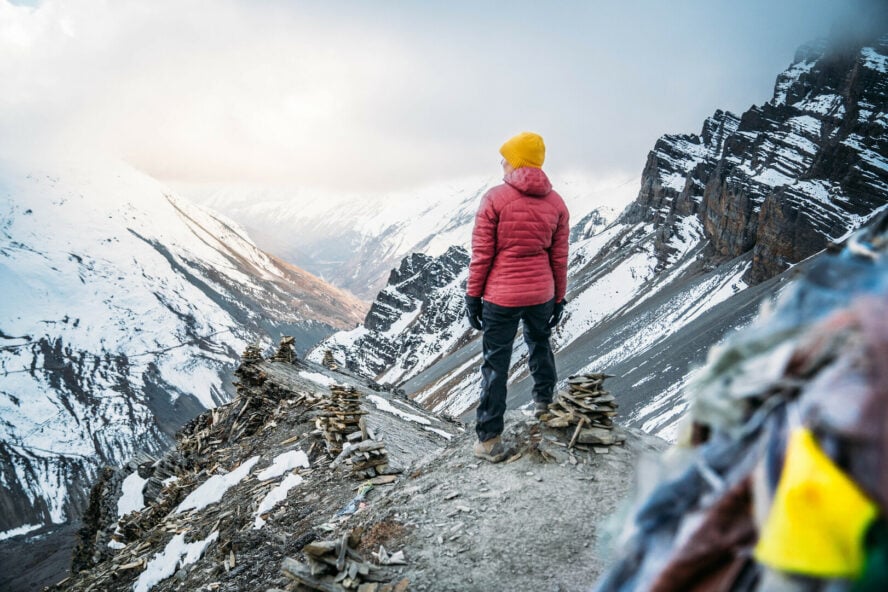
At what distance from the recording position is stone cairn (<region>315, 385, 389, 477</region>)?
8.10 meters

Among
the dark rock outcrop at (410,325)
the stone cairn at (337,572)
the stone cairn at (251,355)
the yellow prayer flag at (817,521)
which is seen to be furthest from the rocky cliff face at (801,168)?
the dark rock outcrop at (410,325)

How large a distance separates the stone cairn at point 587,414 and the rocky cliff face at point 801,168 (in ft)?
186

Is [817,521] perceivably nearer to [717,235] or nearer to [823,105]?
[717,235]

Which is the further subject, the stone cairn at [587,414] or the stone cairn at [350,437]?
the stone cairn at [350,437]

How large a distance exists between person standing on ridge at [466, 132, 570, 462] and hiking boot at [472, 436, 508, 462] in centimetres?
1

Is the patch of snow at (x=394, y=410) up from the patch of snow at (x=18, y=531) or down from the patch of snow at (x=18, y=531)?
up

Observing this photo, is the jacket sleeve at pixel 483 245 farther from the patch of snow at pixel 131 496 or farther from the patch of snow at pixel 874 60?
the patch of snow at pixel 874 60

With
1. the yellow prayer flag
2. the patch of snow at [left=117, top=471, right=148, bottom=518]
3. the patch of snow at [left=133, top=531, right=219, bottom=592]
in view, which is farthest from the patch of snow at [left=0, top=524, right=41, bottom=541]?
the yellow prayer flag

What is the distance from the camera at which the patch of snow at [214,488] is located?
1025cm

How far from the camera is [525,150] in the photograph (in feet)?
18.0

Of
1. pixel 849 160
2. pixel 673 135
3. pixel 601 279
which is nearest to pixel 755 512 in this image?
pixel 849 160

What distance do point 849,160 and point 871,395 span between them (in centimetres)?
7133

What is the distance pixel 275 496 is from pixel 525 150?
7.11 metres

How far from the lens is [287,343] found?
18.5 metres
